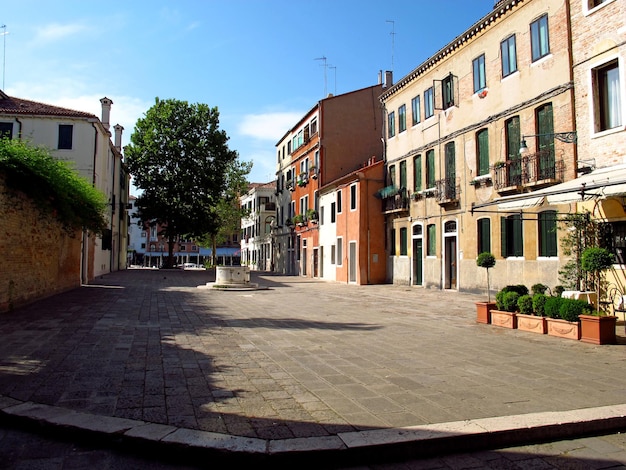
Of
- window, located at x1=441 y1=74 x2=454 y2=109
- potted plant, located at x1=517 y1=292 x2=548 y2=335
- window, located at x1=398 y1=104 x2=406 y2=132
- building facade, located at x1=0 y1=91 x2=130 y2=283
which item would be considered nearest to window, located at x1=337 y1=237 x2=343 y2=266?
window, located at x1=398 y1=104 x2=406 y2=132

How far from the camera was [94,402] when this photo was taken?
15.8 ft

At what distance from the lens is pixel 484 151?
62.7 ft

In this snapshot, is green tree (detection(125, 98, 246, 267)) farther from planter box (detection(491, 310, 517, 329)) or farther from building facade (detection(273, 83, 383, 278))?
planter box (detection(491, 310, 517, 329))

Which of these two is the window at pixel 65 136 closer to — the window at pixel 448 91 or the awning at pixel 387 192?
the awning at pixel 387 192

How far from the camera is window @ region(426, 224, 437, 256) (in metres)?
22.5

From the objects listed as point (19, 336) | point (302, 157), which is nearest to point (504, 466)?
point (19, 336)

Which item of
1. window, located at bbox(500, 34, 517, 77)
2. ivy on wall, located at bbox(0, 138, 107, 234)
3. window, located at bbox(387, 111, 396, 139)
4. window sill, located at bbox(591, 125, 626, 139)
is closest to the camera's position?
ivy on wall, located at bbox(0, 138, 107, 234)

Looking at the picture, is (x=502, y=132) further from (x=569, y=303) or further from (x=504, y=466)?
(x=504, y=466)

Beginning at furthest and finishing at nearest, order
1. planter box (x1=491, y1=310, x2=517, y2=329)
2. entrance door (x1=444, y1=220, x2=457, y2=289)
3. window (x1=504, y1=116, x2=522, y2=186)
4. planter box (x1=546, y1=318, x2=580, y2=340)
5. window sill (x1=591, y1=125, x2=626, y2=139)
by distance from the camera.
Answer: entrance door (x1=444, y1=220, x2=457, y2=289), window (x1=504, y1=116, x2=522, y2=186), window sill (x1=591, y1=125, x2=626, y2=139), planter box (x1=491, y1=310, x2=517, y2=329), planter box (x1=546, y1=318, x2=580, y2=340)

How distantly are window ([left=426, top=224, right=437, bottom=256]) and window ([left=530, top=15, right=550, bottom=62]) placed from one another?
8.72 m

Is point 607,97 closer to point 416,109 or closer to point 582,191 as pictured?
point 582,191

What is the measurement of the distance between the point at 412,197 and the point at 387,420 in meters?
21.0

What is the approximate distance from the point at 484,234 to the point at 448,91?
23.7ft

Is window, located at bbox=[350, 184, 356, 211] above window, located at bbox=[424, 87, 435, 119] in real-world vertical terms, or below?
below
